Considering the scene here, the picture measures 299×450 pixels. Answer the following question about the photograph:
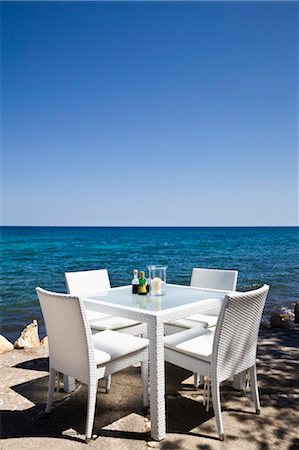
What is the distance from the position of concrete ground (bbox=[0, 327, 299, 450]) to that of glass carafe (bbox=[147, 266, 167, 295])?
76cm

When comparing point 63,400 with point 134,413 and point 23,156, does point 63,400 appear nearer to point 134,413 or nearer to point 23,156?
point 134,413

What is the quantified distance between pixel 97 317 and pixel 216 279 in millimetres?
1199

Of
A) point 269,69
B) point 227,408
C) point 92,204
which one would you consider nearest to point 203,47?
point 269,69

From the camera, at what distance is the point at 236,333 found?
2.06 m

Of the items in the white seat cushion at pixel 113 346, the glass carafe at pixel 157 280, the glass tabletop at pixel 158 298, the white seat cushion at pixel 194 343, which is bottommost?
the white seat cushion at pixel 113 346

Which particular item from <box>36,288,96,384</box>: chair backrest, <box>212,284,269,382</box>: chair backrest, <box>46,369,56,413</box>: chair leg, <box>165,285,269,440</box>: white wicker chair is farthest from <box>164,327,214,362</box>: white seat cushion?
<box>46,369,56,413</box>: chair leg

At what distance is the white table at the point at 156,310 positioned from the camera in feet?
6.59

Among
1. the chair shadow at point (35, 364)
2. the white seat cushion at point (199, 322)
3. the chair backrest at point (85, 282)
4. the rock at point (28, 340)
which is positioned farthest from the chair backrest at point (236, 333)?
the rock at point (28, 340)

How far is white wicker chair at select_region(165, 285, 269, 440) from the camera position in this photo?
1.96 meters

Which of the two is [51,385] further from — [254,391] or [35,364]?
[254,391]

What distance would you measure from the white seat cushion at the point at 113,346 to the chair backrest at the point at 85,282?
2.53 ft

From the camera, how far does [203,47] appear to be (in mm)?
6199

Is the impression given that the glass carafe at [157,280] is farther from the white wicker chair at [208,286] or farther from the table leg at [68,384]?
the table leg at [68,384]

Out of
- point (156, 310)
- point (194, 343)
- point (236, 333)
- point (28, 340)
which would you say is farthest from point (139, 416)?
point (28, 340)
